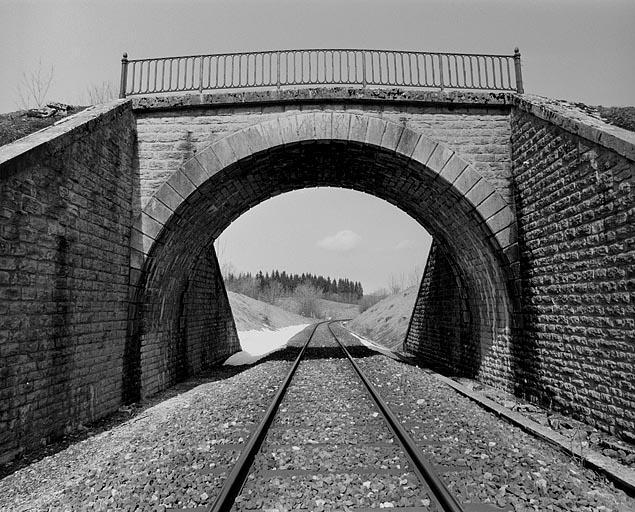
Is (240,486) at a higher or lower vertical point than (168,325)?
lower

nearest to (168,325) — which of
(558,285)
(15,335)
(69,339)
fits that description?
(69,339)

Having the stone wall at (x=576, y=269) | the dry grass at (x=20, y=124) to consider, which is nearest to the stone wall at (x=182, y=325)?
the dry grass at (x=20, y=124)

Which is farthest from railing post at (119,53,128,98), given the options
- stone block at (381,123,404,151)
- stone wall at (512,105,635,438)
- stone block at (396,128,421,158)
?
stone wall at (512,105,635,438)

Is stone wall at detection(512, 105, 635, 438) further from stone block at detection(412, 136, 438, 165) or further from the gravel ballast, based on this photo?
stone block at detection(412, 136, 438, 165)

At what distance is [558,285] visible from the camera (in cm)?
634

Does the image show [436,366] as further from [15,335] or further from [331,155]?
[15,335]

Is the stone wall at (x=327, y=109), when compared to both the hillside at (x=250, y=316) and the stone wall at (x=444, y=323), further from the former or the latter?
the hillside at (x=250, y=316)

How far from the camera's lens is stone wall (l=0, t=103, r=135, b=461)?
468 centimetres

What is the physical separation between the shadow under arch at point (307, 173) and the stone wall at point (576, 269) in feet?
2.23

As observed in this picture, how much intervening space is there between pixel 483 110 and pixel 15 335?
8.35m

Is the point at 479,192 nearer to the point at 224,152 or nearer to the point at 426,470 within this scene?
the point at 224,152

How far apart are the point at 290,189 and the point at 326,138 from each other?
2.63 meters

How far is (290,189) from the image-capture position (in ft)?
34.6

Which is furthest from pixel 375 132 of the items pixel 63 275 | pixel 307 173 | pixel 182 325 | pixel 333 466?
pixel 182 325
